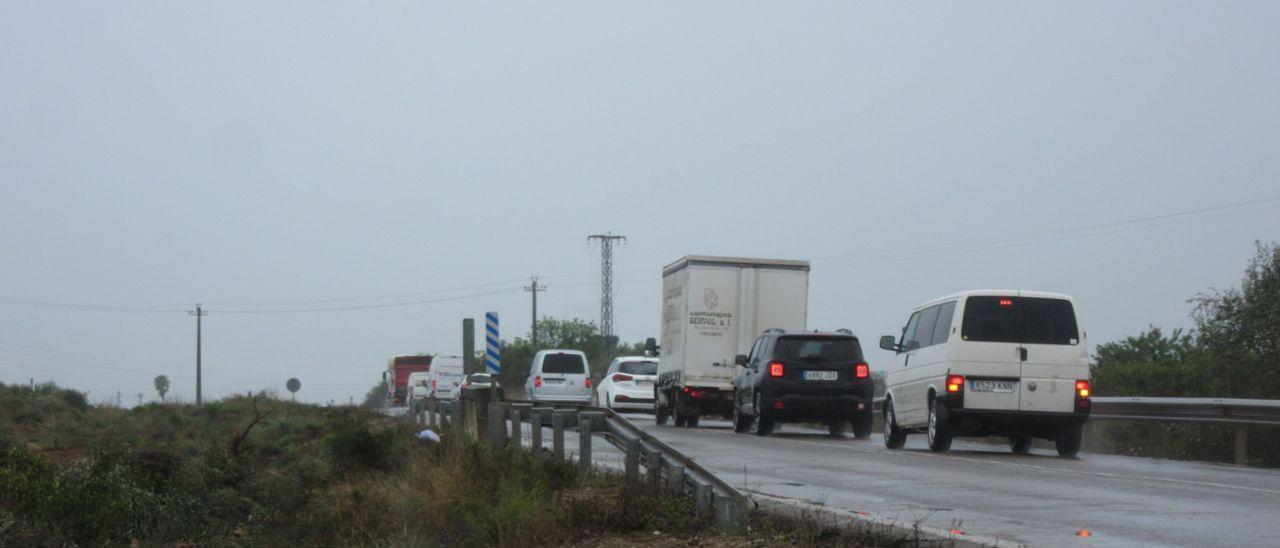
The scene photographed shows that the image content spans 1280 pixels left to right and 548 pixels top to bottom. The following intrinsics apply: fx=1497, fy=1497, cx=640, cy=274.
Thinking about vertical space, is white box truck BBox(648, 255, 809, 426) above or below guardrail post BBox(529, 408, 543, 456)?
above

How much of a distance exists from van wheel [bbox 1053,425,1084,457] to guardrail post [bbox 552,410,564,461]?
850cm

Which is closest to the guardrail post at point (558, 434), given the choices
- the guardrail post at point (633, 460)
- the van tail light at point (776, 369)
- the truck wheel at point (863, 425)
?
the guardrail post at point (633, 460)

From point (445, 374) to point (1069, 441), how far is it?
3992cm

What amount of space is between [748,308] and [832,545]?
69.0 ft

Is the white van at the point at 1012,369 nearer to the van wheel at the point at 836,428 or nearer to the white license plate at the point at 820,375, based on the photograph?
the white license plate at the point at 820,375

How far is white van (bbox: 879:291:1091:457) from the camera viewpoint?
63.3 feet

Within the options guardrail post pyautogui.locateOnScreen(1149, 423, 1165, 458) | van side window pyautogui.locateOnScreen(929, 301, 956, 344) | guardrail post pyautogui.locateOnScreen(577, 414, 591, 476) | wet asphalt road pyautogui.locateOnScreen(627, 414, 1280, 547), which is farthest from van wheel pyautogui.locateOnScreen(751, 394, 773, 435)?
guardrail post pyautogui.locateOnScreen(577, 414, 591, 476)

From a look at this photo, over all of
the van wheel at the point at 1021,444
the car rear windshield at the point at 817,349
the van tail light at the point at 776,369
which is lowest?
the van wheel at the point at 1021,444

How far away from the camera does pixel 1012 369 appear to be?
19.3 meters

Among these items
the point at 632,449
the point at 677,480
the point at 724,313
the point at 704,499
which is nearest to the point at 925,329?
the point at 724,313

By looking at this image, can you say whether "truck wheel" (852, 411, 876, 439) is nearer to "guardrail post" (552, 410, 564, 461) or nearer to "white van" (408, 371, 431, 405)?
"guardrail post" (552, 410, 564, 461)

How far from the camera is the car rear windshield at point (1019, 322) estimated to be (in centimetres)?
1939

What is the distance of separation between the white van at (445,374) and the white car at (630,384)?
723 inches

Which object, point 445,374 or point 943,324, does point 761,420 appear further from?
point 445,374
